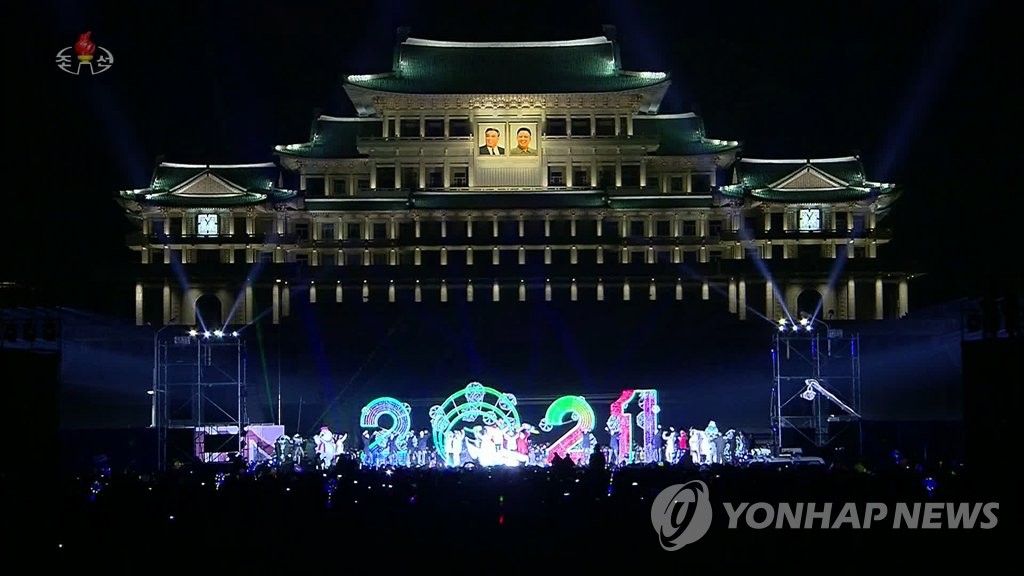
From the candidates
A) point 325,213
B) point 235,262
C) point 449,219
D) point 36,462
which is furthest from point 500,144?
point 36,462

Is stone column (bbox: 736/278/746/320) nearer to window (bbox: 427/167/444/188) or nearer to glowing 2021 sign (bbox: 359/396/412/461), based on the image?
window (bbox: 427/167/444/188)

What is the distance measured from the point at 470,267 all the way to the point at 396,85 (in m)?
8.94

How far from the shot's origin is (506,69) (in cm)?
5597

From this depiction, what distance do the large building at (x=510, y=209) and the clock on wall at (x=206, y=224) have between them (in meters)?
0.09

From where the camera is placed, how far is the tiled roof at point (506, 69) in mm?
54750

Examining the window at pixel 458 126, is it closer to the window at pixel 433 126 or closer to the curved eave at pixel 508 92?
the window at pixel 433 126

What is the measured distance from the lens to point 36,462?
2373 cm

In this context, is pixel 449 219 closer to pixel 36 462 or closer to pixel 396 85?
pixel 396 85

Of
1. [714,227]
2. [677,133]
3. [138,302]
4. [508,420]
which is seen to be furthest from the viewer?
[677,133]

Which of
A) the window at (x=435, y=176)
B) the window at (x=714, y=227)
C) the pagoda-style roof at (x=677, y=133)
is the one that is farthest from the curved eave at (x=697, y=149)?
the window at (x=435, y=176)

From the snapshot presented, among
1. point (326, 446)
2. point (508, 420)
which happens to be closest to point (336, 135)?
point (326, 446)

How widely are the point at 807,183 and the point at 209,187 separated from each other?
25.5 metres

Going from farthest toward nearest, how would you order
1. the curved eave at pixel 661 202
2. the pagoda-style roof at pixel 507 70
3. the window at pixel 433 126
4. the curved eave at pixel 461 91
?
the window at pixel 433 126 < the pagoda-style roof at pixel 507 70 < the curved eave at pixel 461 91 < the curved eave at pixel 661 202

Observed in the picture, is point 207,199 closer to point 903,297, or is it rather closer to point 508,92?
point 508,92
